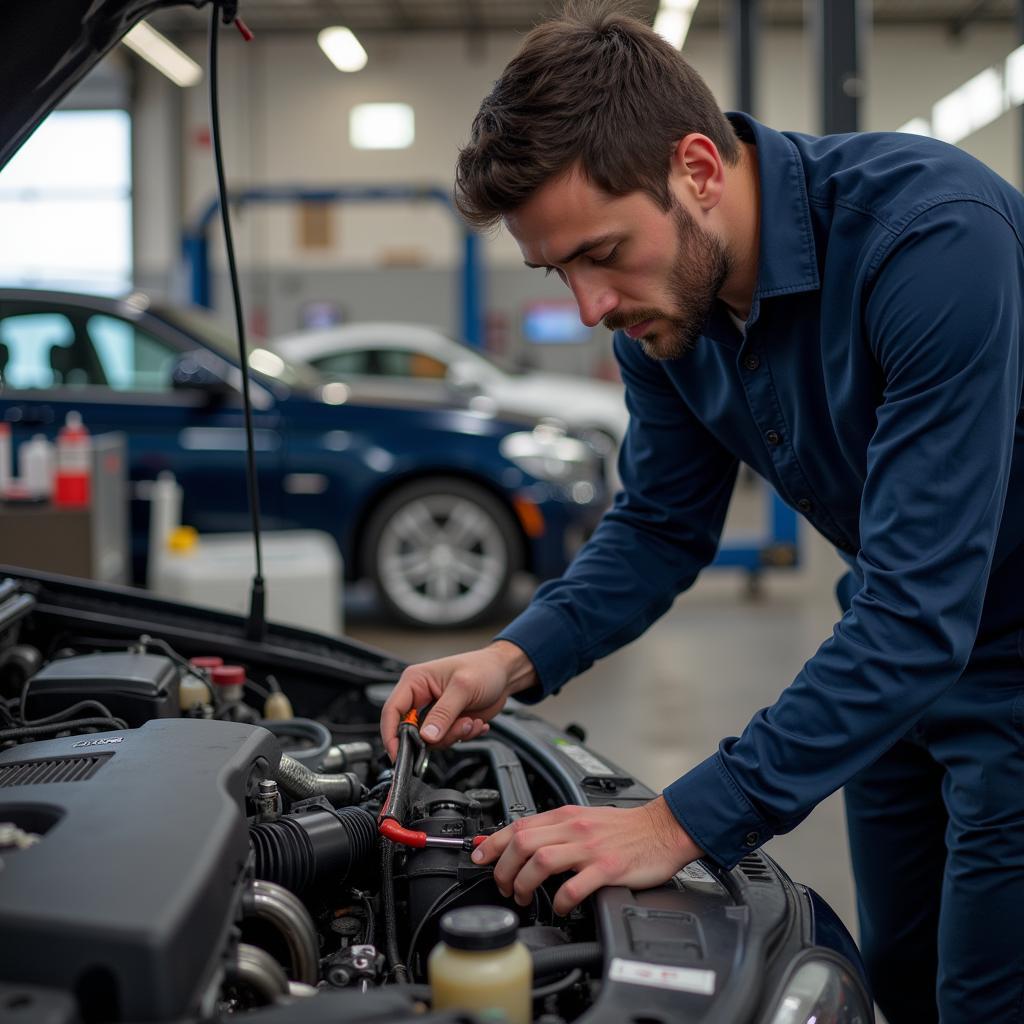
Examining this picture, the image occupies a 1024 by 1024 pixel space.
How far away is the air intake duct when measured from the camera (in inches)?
46.5

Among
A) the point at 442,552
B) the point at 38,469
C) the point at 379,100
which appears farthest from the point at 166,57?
the point at 379,100

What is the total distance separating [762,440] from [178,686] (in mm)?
844

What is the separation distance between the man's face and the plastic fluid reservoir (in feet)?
2.24

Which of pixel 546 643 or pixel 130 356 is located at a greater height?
pixel 130 356

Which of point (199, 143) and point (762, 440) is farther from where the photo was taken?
point (199, 143)

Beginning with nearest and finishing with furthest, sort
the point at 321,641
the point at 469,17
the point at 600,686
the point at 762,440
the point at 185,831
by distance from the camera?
the point at 185,831 < the point at 762,440 < the point at 321,641 < the point at 600,686 < the point at 469,17

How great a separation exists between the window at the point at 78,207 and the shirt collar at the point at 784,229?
609 inches

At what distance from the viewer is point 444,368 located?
31.0ft

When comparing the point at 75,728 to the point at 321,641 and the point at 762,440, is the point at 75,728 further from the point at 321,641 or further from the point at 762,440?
the point at 762,440

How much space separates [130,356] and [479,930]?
4618mm

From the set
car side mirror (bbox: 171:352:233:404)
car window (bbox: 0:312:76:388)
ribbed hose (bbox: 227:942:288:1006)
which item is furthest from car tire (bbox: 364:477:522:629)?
ribbed hose (bbox: 227:942:288:1006)

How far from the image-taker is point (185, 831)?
0.92 m

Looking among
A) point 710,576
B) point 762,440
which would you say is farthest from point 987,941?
point 710,576

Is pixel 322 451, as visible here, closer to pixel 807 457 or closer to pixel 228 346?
pixel 228 346
